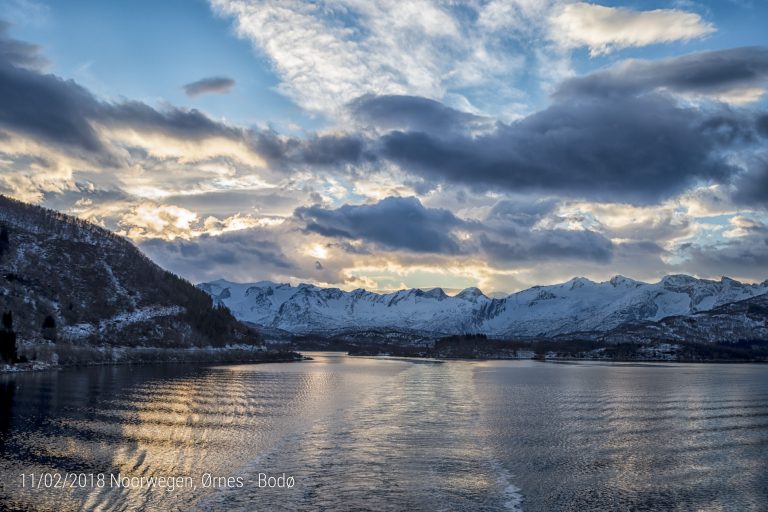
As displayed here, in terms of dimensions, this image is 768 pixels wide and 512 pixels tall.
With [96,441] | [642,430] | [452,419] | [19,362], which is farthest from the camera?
[19,362]

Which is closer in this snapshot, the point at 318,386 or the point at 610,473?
the point at 610,473

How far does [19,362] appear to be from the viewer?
144250mm

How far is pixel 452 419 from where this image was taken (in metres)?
77.3

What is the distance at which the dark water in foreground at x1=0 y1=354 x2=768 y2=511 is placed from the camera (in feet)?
132

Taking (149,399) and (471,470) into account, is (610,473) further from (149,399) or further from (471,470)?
(149,399)

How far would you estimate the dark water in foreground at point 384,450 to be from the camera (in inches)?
1580

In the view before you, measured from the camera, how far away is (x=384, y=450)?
55.6 m

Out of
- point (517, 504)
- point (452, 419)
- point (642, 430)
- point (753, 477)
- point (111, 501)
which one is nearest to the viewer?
point (111, 501)

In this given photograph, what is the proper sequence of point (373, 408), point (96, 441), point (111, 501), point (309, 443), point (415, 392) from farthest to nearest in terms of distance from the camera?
1. point (415, 392)
2. point (373, 408)
3. point (309, 443)
4. point (96, 441)
5. point (111, 501)

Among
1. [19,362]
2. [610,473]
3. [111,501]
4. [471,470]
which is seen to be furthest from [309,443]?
[19,362]

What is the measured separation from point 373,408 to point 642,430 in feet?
122

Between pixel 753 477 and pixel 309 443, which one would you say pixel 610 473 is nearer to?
pixel 753 477

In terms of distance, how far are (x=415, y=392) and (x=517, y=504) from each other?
76.2m

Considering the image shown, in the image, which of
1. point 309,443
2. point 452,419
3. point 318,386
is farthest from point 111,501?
point 318,386
